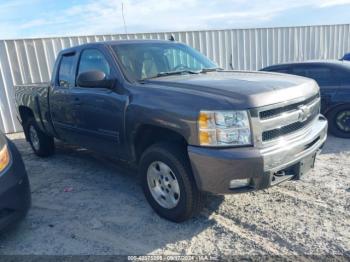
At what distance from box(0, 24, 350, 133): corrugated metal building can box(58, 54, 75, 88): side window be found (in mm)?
4424

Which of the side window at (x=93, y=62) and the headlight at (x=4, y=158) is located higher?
the side window at (x=93, y=62)

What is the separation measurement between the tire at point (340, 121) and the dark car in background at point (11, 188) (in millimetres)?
5711

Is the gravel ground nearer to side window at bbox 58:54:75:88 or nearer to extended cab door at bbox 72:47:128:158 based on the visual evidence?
extended cab door at bbox 72:47:128:158

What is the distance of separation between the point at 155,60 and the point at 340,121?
14.1 feet

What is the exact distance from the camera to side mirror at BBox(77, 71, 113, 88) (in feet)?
11.8

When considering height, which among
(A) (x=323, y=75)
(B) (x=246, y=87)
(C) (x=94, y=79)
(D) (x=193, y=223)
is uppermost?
(C) (x=94, y=79)

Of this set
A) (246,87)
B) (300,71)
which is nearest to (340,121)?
(300,71)

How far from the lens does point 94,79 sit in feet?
11.8

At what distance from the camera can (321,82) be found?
258 inches

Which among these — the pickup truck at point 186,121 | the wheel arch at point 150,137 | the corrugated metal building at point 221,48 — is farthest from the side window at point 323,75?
the wheel arch at point 150,137

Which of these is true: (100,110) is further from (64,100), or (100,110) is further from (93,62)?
(64,100)

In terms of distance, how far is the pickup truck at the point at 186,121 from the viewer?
2789 millimetres

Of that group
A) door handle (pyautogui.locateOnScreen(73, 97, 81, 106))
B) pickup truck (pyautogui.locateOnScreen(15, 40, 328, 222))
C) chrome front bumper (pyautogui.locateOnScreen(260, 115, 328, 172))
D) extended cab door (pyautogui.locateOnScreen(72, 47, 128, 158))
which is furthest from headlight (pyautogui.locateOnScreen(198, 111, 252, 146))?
door handle (pyautogui.locateOnScreen(73, 97, 81, 106))

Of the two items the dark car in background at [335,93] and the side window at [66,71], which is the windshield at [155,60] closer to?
the side window at [66,71]
